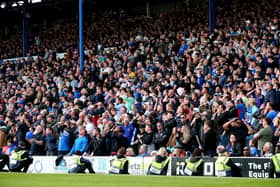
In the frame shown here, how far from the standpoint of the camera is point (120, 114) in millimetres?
19172

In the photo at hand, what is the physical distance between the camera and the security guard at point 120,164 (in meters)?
16.0

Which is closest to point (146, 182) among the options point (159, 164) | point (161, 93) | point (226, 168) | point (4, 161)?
point (226, 168)

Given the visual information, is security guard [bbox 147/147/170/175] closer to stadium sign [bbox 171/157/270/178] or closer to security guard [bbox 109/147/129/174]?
stadium sign [bbox 171/157/270/178]

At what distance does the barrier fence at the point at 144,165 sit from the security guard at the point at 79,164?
5.6 inches

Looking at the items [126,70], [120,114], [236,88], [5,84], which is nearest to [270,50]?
[236,88]

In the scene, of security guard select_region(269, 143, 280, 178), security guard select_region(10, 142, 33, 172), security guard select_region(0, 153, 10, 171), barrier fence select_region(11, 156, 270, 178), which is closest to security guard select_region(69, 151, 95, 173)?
barrier fence select_region(11, 156, 270, 178)

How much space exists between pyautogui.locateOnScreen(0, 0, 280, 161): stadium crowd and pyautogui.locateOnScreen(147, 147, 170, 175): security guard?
0.64 meters

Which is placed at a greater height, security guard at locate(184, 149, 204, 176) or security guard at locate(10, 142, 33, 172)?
security guard at locate(184, 149, 204, 176)

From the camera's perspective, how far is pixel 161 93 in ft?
63.4

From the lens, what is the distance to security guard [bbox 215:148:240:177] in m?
13.9

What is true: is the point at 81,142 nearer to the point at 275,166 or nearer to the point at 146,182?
the point at 146,182

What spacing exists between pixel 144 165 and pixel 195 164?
5.61 ft

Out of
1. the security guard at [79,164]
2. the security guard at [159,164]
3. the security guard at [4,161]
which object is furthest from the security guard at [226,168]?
the security guard at [4,161]

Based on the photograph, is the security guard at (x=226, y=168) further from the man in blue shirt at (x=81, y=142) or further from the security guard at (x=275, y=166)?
the man in blue shirt at (x=81, y=142)
